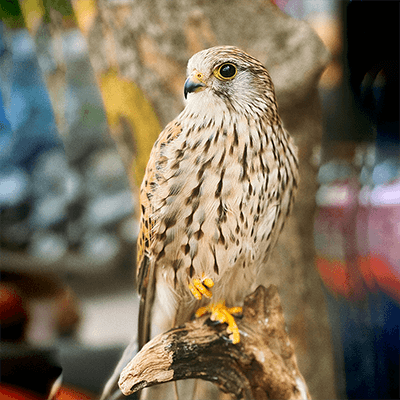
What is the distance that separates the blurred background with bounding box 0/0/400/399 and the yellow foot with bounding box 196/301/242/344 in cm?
20

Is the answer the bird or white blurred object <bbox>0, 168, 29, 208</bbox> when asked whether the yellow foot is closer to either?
the bird

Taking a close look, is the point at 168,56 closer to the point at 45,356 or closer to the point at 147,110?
the point at 147,110

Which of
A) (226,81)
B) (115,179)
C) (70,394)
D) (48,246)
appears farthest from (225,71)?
(70,394)

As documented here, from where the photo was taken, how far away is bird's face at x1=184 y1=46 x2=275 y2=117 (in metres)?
0.80

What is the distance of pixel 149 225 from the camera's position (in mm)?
884

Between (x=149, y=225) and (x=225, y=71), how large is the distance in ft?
1.35

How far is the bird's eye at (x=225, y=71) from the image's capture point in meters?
0.81

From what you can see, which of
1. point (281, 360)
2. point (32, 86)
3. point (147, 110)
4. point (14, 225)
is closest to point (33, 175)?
point (14, 225)

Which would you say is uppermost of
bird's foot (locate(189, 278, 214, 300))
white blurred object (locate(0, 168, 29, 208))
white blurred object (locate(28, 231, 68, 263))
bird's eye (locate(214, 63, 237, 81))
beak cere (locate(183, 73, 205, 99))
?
bird's eye (locate(214, 63, 237, 81))

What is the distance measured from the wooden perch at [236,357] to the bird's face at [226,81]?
20.1 inches

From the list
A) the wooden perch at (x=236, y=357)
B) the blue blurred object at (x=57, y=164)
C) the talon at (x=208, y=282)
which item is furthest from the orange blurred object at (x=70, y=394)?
the talon at (x=208, y=282)

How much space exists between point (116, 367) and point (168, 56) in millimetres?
837

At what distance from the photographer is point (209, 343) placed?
0.90m

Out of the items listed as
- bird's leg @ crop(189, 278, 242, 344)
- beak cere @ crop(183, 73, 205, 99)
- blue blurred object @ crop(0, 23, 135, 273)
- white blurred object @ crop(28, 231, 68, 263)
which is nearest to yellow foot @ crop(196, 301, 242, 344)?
bird's leg @ crop(189, 278, 242, 344)
